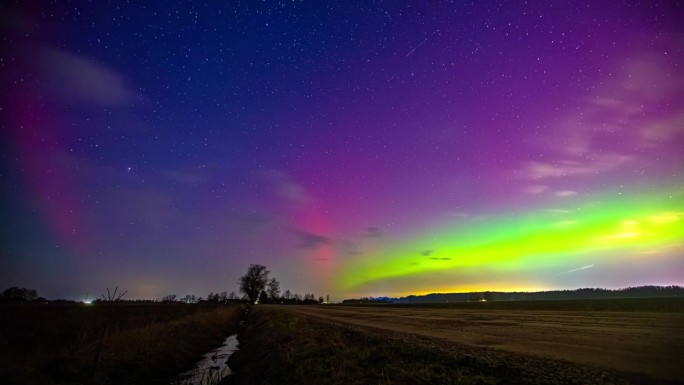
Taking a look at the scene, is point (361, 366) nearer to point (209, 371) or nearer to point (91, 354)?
point (209, 371)

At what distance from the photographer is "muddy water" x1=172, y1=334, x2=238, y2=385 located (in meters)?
15.3

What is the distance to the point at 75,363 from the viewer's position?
12.2m

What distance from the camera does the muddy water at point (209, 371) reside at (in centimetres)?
1530

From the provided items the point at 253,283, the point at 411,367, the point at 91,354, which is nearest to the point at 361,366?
the point at 411,367

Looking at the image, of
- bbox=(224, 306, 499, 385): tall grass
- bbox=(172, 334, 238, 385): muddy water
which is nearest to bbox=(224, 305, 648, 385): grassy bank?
bbox=(224, 306, 499, 385): tall grass

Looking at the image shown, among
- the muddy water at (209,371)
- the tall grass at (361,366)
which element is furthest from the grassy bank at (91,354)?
the tall grass at (361,366)

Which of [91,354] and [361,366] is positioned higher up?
[91,354]

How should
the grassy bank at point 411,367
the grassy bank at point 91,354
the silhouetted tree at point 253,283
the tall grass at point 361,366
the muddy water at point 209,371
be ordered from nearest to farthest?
the grassy bank at point 411,367 < the tall grass at point 361,366 < the grassy bank at point 91,354 < the muddy water at point 209,371 < the silhouetted tree at point 253,283

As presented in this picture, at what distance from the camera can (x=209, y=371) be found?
54.7ft

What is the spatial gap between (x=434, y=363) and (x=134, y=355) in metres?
14.4

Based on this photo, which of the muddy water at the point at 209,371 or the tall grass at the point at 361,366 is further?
the muddy water at the point at 209,371

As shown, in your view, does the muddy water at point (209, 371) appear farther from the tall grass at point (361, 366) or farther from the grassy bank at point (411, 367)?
the grassy bank at point (411, 367)

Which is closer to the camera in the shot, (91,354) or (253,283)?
(91,354)

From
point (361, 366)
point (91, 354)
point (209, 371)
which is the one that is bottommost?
point (209, 371)
